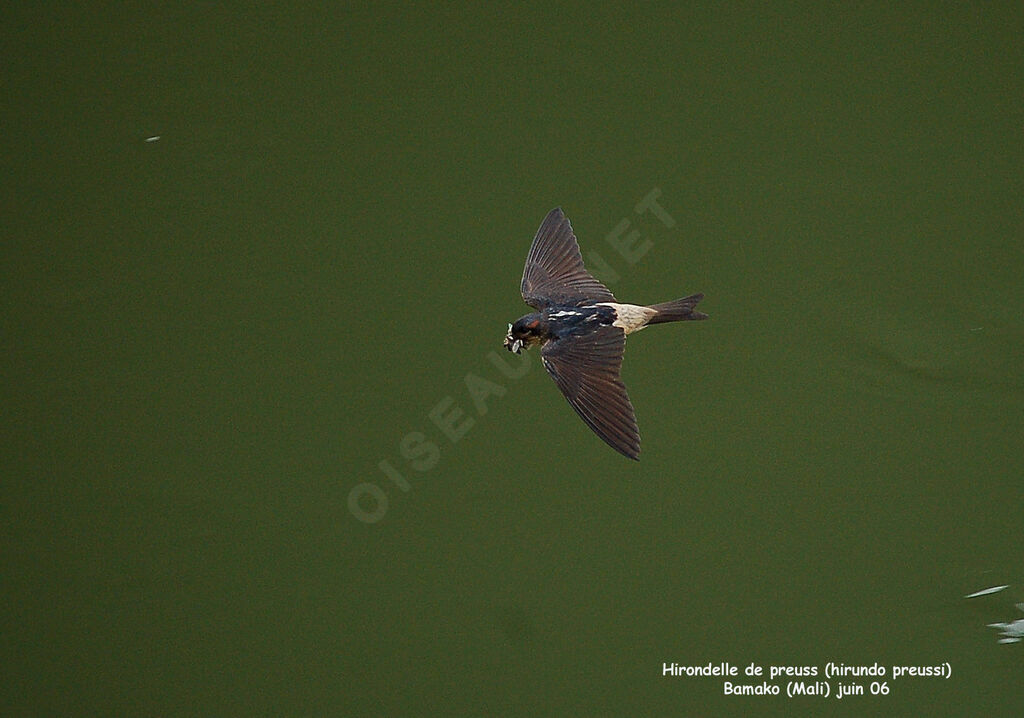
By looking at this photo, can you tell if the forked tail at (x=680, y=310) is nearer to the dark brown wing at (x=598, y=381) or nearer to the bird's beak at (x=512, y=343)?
the dark brown wing at (x=598, y=381)

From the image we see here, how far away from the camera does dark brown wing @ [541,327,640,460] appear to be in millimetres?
2422

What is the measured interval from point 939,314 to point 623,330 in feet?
2.63

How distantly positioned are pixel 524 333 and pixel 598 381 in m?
0.23

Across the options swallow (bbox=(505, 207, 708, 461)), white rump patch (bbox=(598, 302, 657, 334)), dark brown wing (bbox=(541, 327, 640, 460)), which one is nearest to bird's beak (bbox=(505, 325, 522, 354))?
swallow (bbox=(505, 207, 708, 461))

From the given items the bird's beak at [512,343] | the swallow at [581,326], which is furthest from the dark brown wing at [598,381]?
the bird's beak at [512,343]

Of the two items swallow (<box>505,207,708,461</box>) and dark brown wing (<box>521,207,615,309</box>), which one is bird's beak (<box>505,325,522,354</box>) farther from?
dark brown wing (<box>521,207,615,309</box>)

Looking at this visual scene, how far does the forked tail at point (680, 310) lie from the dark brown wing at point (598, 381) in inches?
4.9

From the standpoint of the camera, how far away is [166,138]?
3.22 metres

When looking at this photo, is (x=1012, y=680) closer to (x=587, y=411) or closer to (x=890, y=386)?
(x=890, y=386)

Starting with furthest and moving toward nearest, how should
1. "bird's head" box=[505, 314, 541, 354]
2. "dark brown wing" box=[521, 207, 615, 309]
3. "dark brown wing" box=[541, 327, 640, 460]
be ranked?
"dark brown wing" box=[521, 207, 615, 309] < "bird's head" box=[505, 314, 541, 354] < "dark brown wing" box=[541, 327, 640, 460]

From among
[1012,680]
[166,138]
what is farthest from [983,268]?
[166,138]

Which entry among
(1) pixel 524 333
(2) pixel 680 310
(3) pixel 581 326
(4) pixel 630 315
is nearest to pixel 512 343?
(1) pixel 524 333

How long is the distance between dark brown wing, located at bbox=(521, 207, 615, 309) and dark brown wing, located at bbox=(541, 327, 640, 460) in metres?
0.20

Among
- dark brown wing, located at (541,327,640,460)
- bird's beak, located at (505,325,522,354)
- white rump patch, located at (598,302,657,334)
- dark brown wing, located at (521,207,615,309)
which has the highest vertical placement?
dark brown wing, located at (521,207,615,309)
